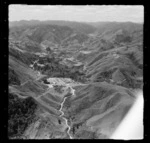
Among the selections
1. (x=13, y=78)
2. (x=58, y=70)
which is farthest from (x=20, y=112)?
(x=58, y=70)

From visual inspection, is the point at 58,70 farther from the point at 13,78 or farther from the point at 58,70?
the point at 13,78

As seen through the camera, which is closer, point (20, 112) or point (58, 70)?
point (20, 112)

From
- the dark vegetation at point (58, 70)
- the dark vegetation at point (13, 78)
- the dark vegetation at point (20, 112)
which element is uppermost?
the dark vegetation at point (58, 70)

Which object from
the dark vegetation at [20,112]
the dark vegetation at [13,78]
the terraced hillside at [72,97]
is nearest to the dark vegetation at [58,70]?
the terraced hillside at [72,97]

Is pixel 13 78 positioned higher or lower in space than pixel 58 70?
lower

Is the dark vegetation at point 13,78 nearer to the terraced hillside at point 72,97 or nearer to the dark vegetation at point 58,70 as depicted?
the terraced hillside at point 72,97

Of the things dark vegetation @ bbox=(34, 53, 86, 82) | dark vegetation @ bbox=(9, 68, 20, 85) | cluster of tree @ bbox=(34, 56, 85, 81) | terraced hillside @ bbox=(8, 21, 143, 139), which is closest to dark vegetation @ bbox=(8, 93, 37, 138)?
terraced hillside @ bbox=(8, 21, 143, 139)

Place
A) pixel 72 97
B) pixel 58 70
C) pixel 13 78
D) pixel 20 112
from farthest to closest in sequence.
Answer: pixel 58 70 < pixel 13 78 < pixel 72 97 < pixel 20 112

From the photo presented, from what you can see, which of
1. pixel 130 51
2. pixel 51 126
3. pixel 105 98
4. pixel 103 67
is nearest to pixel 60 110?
pixel 105 98
